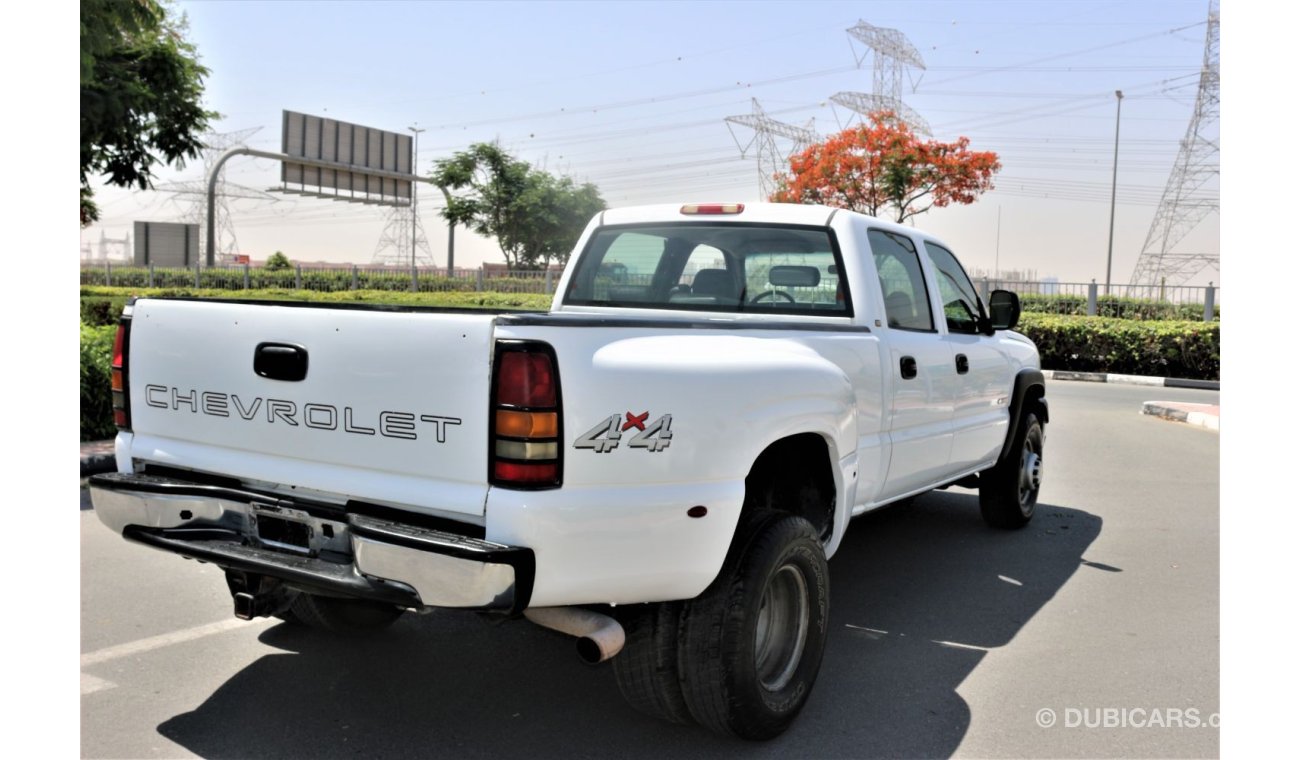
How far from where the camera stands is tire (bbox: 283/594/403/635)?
14.5 feet

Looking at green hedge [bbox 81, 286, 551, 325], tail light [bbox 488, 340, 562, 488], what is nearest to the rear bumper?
tail light [bbox 488, 340, 562, 488]

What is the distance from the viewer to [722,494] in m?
3.30

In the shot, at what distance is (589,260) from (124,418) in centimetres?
239

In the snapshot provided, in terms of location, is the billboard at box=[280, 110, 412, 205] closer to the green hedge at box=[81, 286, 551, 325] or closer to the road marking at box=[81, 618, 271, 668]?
the green hedge at box=[81, 286, 551, 325]

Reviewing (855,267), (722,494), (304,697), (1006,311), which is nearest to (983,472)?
(1006,311)

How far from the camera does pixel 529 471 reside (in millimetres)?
2986

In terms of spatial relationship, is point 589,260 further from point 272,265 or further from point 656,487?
point 272,265

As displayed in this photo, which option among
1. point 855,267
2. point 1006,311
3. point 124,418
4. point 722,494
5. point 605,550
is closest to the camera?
point 605,550

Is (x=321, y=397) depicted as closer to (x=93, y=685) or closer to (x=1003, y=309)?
(x=93, y=685)

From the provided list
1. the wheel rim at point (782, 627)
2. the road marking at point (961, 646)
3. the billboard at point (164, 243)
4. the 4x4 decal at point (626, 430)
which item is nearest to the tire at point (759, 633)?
the wheel rim at point (782, 627)

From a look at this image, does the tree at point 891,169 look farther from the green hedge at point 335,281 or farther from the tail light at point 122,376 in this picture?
the tail light at point 122,376

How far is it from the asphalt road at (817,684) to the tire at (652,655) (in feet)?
0.87

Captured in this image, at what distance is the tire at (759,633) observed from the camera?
3.40 meters

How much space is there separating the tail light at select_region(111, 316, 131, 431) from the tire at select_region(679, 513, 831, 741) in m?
2.12
